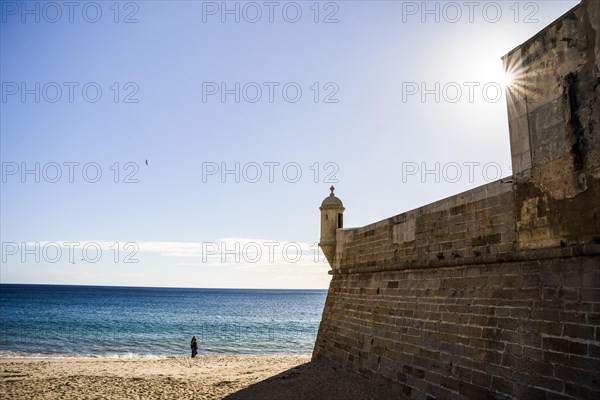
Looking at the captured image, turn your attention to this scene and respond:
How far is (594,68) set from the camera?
5.69m

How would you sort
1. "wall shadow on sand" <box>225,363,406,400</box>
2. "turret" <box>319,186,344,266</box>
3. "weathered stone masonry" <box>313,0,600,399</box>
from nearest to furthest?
"weathered stone masonry" <box>313,0,600,399</box> → "wall shadow on sand" <box>225,363,406,400</box> → "turret" <box>319,186,344,266</box>

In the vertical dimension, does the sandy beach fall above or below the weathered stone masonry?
below

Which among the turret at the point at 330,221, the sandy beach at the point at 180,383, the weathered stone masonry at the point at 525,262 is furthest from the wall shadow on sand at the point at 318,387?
the turret at the point at 330,221

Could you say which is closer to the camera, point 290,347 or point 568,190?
point 568,190

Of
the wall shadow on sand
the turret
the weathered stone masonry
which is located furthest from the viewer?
Result: the turret

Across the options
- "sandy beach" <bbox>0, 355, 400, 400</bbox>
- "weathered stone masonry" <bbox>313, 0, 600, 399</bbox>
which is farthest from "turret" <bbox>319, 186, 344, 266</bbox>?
"weathered stone masonry" <bbox>313, 0, 600, 399</bbox>

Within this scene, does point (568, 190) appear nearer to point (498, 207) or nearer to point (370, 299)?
point (498, 207)

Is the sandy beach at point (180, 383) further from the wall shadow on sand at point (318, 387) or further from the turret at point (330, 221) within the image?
the turret at point (330, 221)

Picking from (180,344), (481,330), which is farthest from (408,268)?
(180,344)

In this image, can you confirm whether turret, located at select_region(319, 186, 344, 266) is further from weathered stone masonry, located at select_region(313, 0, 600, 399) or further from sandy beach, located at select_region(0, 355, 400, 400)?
weathered stone masonry, located at select_region(313, 0, 600, 399)

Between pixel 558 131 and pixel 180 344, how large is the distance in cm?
2931

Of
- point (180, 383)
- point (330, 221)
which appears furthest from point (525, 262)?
point (180, 383)

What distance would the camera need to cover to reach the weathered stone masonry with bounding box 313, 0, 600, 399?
5582 millimetres

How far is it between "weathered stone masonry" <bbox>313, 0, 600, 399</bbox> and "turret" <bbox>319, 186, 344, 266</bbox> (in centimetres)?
447
